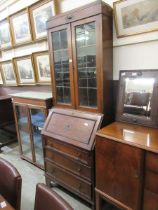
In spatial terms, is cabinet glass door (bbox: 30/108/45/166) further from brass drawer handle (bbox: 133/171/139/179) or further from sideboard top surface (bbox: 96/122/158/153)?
brass drawer handle (bbox: 133/171/139/179)

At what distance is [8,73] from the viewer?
3.52 meters

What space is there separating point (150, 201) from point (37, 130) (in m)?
1.85

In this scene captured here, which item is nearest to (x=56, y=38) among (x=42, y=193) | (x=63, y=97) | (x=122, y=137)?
(x=63, y=97)

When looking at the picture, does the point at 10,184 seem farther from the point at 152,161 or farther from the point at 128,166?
the point at 152,161

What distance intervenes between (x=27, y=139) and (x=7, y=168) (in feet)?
5.73

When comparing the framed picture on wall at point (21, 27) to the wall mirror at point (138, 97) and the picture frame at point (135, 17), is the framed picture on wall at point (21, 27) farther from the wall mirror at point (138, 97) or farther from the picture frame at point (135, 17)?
the wall mirror at point (138, 97)

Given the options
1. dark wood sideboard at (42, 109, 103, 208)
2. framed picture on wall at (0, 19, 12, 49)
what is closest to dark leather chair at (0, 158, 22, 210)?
dark wood sideboard at (42, 109, 103, 208)

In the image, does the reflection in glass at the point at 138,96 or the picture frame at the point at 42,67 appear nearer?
the reflection in glass at the point at 138,96

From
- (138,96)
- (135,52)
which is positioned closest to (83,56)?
(135,52)

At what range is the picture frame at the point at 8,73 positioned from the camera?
335 centimetres

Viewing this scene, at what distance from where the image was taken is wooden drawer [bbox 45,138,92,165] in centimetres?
172

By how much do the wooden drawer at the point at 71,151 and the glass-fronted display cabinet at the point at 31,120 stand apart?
0.44 meters

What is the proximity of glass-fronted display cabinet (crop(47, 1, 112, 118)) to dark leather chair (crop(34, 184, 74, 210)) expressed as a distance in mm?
1012

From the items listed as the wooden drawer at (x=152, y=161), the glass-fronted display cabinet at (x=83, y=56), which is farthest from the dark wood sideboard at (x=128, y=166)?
the glass-fronted display cabinet at (x=83, y=56)
